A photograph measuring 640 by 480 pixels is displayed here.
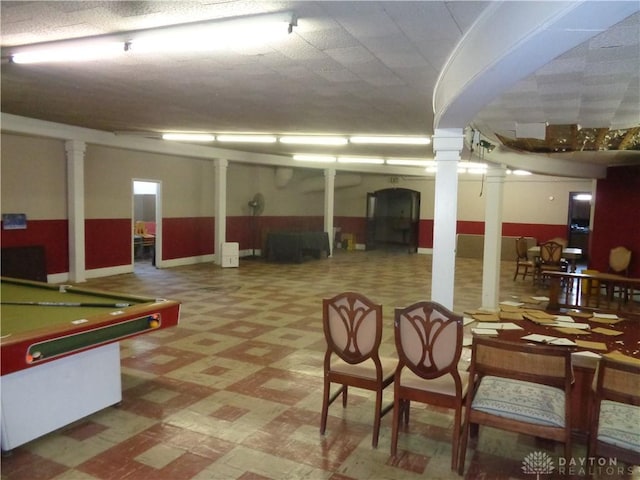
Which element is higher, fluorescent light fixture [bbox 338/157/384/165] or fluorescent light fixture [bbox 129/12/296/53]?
fluorescent light fixture [bbox 338/157/384/165]

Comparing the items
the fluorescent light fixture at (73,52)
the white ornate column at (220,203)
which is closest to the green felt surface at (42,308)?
the fluorescent light fixture at (73,52)

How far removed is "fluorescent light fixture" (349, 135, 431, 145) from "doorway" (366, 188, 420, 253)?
26.3ft

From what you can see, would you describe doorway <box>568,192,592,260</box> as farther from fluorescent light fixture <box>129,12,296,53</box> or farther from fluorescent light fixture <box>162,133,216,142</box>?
fluorescent light fixture <box>129,12,296,53</box>

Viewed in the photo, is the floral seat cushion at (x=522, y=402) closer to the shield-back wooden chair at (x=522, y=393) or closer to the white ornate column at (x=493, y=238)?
the shield-back wooden chair at (x=522, y=393)

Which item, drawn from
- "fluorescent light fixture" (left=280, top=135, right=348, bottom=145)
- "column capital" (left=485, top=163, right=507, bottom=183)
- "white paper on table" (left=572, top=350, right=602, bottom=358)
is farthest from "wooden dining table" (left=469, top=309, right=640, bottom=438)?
"fluorescent light fixture" (left=280, top=135, right=348, bottom=145)

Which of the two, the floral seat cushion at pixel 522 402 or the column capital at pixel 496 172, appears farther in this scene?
the column capital at pixel 496 172

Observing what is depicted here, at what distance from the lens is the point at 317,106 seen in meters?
6.04

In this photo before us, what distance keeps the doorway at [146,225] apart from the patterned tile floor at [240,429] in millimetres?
5681

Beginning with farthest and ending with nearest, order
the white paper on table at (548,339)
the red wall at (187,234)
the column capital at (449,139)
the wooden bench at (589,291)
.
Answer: the red wall at (187,234), the wooden bench at (589,291), the column capital at (449,139), the white paper on table at (548,339)

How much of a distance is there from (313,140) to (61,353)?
697 cm

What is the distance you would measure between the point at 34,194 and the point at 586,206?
49.7 feet

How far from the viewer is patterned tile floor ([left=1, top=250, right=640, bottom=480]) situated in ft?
9.86

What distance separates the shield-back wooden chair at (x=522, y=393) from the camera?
269 cm

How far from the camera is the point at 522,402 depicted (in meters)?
2.92
